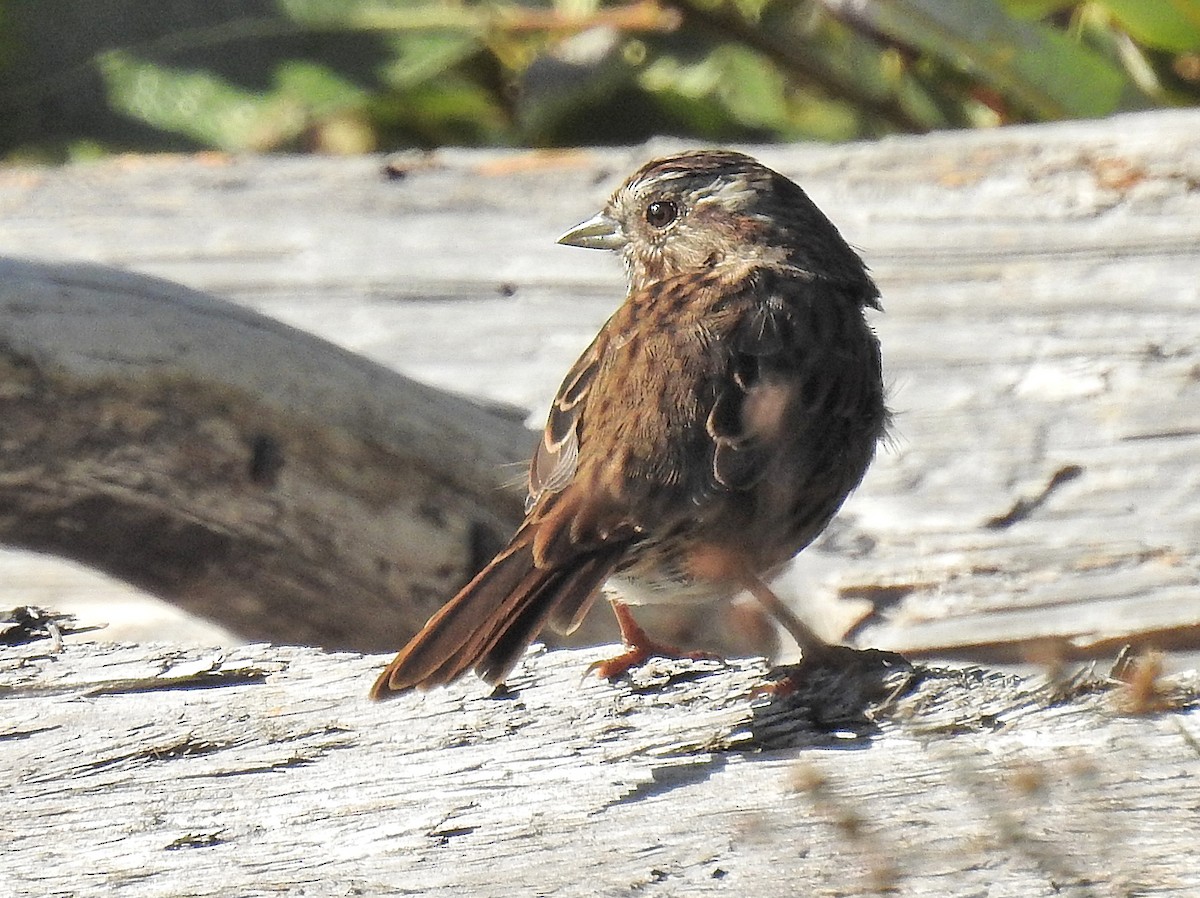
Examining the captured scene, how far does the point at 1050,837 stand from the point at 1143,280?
2323 mm

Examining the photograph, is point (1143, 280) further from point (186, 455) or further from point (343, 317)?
point (186, 455)

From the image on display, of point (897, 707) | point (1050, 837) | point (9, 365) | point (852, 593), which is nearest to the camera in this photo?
point (1050, 837)

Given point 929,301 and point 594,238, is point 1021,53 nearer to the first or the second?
point 929,301

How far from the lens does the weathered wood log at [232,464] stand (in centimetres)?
361

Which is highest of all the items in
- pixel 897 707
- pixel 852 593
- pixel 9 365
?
pixel 9 365

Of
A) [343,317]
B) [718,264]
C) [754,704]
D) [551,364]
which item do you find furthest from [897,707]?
[343,317]

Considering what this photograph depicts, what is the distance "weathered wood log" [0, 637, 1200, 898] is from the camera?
228cm

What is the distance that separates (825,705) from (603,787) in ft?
1.27

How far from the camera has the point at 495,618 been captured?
2.83m

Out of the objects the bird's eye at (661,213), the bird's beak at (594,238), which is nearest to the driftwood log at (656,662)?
the bird's beak at (594,238)

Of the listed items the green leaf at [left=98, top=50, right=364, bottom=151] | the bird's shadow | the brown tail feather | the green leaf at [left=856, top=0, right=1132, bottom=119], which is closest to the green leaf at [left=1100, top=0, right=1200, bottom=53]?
the green leaf at [left=856, top=0, right=1132, bottom=119]

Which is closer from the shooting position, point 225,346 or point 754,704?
point 754,704

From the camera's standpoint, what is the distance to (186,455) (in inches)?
144

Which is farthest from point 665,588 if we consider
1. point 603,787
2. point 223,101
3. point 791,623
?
point 223,101
